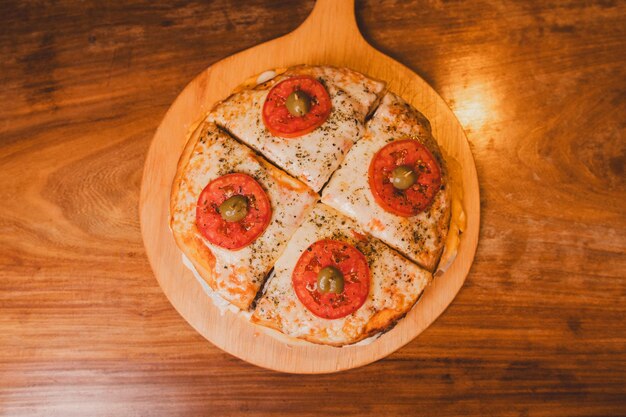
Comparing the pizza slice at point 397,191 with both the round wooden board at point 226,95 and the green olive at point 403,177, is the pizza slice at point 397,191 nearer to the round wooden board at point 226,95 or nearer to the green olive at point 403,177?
the green olive at point 403,177

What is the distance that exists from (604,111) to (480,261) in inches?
61.5

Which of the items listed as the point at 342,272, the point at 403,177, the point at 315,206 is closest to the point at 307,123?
the point at 315,206

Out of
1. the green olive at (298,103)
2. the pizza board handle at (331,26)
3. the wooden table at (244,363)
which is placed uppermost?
the pizza board handle at (331,26)

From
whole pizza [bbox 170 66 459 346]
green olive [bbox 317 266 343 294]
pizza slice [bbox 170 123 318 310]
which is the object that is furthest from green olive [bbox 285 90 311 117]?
green olive [bbox 317 266 343 294]

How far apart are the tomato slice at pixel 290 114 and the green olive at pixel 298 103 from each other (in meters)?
0.06

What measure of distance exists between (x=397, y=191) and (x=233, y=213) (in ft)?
3.30

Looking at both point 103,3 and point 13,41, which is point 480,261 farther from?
point 13,41

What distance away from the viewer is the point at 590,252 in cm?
409

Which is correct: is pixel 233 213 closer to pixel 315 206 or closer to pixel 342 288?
pixel 315 206

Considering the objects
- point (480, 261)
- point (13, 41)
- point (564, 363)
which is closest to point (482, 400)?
point (564, 363)

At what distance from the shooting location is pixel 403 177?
3166 mm

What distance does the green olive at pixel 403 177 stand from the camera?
3168 mm

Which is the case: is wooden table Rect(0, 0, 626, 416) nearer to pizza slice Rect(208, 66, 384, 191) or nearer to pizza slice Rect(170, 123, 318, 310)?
pizza slice Rect(170, 123, 318, 310)

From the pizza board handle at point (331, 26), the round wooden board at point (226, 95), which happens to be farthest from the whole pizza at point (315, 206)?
the pizza board handle at point (331, 26)
